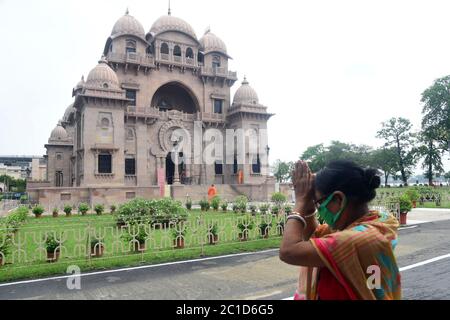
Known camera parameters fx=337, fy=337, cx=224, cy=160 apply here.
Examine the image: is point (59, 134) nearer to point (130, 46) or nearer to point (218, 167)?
point (130, 46)

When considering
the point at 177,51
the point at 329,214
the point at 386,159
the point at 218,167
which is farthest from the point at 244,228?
the point at 386,159

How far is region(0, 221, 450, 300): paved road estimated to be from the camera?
529 cm

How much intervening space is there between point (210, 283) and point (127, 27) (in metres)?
32.1

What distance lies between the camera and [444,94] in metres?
43.9

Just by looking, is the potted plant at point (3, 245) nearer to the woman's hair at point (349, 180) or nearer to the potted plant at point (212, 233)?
the potted plant at point (212, 233)

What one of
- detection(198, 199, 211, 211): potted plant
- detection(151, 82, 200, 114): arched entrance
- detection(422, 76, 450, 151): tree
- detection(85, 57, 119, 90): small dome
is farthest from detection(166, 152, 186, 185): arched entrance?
detection(422, 76, 450, 151): tree

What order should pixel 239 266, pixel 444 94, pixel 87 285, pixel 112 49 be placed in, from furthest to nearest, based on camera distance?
pixel 444 94 → pixel 112 49 → pixel 239 266 → pixel 87 285

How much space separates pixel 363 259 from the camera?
1.63 m

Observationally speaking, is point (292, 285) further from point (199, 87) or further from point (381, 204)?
point (199, 87)

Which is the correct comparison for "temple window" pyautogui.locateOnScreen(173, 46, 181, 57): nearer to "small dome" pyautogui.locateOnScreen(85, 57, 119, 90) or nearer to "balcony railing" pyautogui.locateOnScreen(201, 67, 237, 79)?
"balcony railing" pyautogui.locateOnScreen(201, 67, 237, 79)

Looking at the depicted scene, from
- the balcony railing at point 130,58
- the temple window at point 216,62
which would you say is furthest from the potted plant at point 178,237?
the temple window at point 216,62

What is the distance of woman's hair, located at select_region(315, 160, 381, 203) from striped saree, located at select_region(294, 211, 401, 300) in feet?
0.53

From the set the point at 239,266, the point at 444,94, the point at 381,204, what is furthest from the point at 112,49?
the point at 444,94
